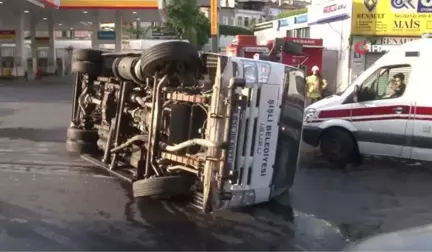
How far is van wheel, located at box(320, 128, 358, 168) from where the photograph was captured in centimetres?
1115

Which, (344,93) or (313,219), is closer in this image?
(313,219)

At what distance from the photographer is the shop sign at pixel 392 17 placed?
23500 mm

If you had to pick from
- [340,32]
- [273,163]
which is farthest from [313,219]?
[340,32]

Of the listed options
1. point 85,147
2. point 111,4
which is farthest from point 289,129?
point 111,4

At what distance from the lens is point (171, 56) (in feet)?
22.6

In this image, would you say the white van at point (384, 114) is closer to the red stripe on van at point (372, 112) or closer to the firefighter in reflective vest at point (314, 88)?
the red stripe on van at point (372, 112)

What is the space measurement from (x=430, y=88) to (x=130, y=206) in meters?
5.75

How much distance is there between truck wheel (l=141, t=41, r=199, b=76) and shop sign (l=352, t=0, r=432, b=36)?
18565mm

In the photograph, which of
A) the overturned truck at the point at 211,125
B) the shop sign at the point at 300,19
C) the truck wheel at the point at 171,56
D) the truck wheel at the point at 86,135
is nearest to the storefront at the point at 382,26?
the shop sign at the point at 300,19

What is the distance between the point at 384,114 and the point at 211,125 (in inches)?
208

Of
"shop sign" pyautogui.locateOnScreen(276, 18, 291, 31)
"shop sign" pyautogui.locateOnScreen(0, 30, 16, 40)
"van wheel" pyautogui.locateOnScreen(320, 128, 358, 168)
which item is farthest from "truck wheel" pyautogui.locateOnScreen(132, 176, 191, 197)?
"shop sign" pyautogui.locateOnScreen(0, 30, 16, 40)

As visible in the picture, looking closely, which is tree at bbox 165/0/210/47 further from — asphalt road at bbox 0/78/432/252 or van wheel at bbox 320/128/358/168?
asphalt road at bbox 0/78/432/252

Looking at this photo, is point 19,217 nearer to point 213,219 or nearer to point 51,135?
point 213,219

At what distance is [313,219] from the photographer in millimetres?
7273
